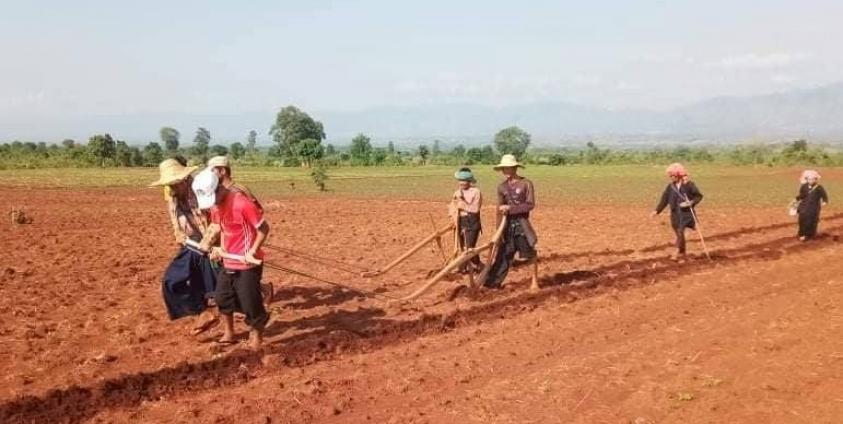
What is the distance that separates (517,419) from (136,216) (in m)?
18.7

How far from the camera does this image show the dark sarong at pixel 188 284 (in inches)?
305

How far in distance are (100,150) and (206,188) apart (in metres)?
66.9

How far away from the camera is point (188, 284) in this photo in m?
7.82

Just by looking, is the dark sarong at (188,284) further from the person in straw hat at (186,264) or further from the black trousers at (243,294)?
the black trousers at (243,294)

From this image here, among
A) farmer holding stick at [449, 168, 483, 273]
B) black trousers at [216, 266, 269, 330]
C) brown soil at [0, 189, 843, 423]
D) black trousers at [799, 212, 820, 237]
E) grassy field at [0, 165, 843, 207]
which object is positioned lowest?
grassy field at [0, 165, 843, 207]

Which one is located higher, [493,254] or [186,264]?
[186,264]

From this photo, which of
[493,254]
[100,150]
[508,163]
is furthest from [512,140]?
[493,254]

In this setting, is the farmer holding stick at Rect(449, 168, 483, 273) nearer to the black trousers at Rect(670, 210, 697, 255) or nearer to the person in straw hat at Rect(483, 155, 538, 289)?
the person in straw hat at Rect(483, 155, 538, 289)

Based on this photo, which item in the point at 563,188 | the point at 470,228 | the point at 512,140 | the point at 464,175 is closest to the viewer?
the point at 464,175

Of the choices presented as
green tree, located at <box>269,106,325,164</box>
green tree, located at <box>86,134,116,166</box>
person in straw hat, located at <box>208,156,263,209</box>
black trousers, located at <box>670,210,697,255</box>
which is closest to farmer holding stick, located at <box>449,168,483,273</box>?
black trousers, located at <box>670,210,697,255</box>

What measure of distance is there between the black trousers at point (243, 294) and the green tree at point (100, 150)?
216 ft

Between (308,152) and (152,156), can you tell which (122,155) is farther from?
(308,152)

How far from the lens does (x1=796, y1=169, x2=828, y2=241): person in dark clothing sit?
1437 cm

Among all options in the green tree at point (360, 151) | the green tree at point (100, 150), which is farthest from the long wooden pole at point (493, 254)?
the green tree at point (360, 151)
